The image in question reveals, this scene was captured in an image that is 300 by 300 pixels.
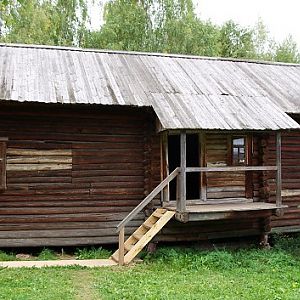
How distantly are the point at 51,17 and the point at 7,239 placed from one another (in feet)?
60.4

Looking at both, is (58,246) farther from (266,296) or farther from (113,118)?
(266,296)

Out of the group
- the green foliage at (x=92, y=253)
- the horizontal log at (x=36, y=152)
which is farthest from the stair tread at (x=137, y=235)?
the horizontal log at (x=36, y=152)

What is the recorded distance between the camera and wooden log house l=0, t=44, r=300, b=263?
33.7 ft

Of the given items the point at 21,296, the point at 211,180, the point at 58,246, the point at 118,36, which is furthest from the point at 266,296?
the point at 118,36

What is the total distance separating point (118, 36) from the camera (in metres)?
27.6

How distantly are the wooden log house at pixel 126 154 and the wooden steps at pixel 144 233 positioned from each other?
24 mm

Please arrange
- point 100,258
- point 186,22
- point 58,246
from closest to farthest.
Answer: point 100,258, point 58,246, point 186,22

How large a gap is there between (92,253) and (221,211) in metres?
2.89

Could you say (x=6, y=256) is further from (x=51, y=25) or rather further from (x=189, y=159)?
(x=51, y=25)

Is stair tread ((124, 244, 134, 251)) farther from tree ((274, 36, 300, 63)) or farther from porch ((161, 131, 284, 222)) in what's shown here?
tree ((274, 36, 300, 63))

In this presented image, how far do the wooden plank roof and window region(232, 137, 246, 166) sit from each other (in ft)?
3.45

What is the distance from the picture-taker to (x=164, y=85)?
464 inches

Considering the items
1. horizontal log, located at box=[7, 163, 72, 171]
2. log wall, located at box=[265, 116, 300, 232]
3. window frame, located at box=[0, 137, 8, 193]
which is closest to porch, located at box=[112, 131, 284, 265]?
log wall, located at box=[265, 116, 300, 232]

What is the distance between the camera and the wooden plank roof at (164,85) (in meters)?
10.2
